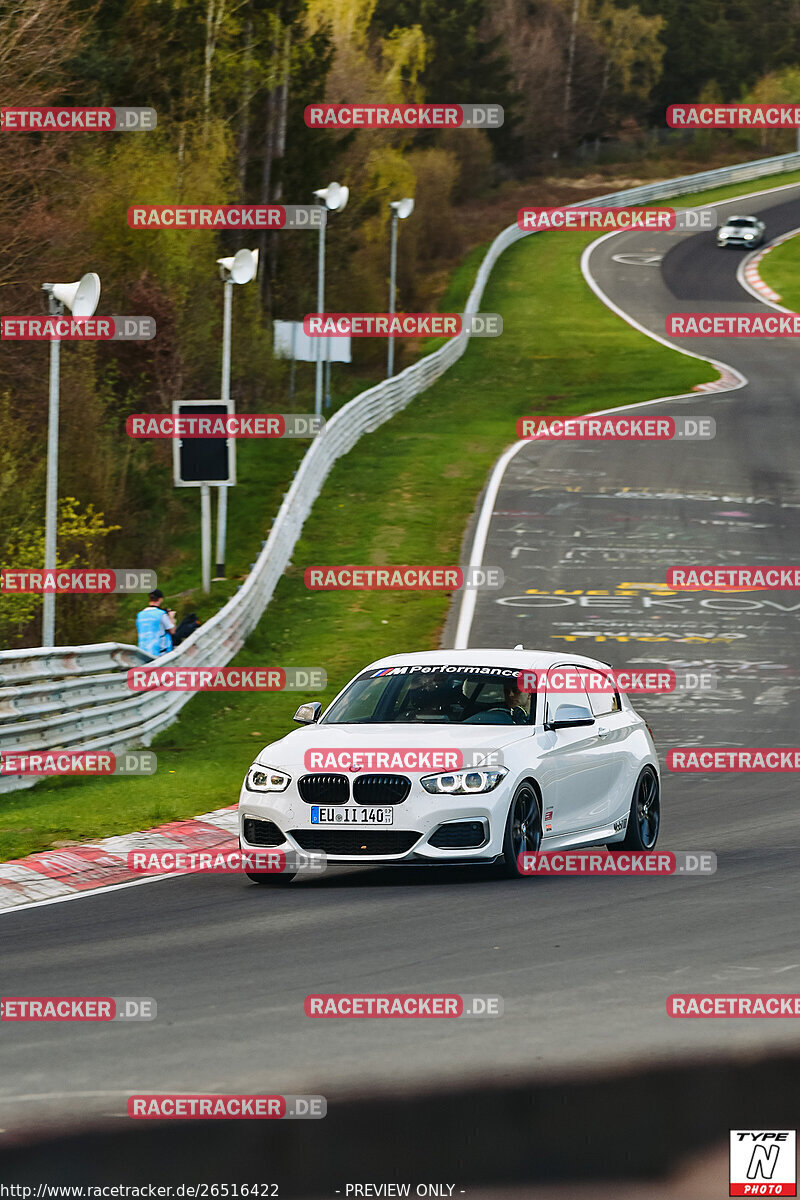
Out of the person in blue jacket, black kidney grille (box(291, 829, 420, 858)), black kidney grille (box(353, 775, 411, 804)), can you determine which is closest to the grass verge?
the person in blue jacket

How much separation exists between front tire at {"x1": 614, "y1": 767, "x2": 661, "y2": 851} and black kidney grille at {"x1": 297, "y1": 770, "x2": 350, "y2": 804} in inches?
103

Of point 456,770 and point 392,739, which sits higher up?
point 392,739

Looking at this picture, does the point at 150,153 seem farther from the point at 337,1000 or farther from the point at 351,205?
the point at 337,1000

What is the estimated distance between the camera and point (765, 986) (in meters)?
8.55

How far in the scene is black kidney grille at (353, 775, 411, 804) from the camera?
11.8m

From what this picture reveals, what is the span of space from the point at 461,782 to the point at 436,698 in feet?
4.44

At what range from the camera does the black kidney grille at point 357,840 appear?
38.6ft

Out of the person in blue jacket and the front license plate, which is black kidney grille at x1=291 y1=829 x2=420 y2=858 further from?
the person in blue jacket

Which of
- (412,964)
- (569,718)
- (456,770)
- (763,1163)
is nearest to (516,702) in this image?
(569,718)

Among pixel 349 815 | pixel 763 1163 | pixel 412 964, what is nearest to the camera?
pixel 763 1163

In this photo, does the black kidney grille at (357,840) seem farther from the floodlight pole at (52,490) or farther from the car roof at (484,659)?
the floodlight pole at (52,490)

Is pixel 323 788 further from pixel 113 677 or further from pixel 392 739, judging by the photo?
pixel 113 677

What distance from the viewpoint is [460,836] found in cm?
1172

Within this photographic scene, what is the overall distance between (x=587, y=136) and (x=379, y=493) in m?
83.1
